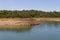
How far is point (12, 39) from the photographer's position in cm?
1341

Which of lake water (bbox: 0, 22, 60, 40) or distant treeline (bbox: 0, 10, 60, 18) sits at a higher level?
lake water (bbox: 0, 22, 60, 40)

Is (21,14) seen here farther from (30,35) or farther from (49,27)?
(30,35)

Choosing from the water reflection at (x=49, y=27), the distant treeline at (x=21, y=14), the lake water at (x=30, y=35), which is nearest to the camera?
the lake water at (x=30, y=35)

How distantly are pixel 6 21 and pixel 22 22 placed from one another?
2948 mm

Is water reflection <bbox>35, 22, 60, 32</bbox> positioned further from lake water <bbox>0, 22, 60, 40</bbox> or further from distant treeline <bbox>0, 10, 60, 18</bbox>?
distant treeline <bbox>0, 10, 60, 18</bbox>

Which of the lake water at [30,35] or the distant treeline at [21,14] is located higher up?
the lake water at [30,35]

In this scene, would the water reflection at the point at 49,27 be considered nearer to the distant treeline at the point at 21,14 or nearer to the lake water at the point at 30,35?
the lake water at the point at 30,35

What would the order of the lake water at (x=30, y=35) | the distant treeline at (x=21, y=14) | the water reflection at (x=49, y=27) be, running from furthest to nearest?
the distant treeline at (x=21, y=14)
the water reflection at (x=49, y=27)
the lake water at (x=30, y=35)

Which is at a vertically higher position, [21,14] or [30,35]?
[30,35]

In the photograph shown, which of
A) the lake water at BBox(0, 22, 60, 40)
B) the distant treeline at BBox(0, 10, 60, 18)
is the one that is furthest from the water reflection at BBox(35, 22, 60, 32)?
the distant treeline at BBox(0, 10, 60, 18)

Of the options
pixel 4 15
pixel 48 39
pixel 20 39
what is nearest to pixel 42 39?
pixel 48 39

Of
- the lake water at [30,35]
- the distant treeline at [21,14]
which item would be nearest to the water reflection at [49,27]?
the lake water at [30,35]

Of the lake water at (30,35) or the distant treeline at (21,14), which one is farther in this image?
the distant treeline at (21,14)

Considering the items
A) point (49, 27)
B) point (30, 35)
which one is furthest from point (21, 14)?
point (30, 35)
